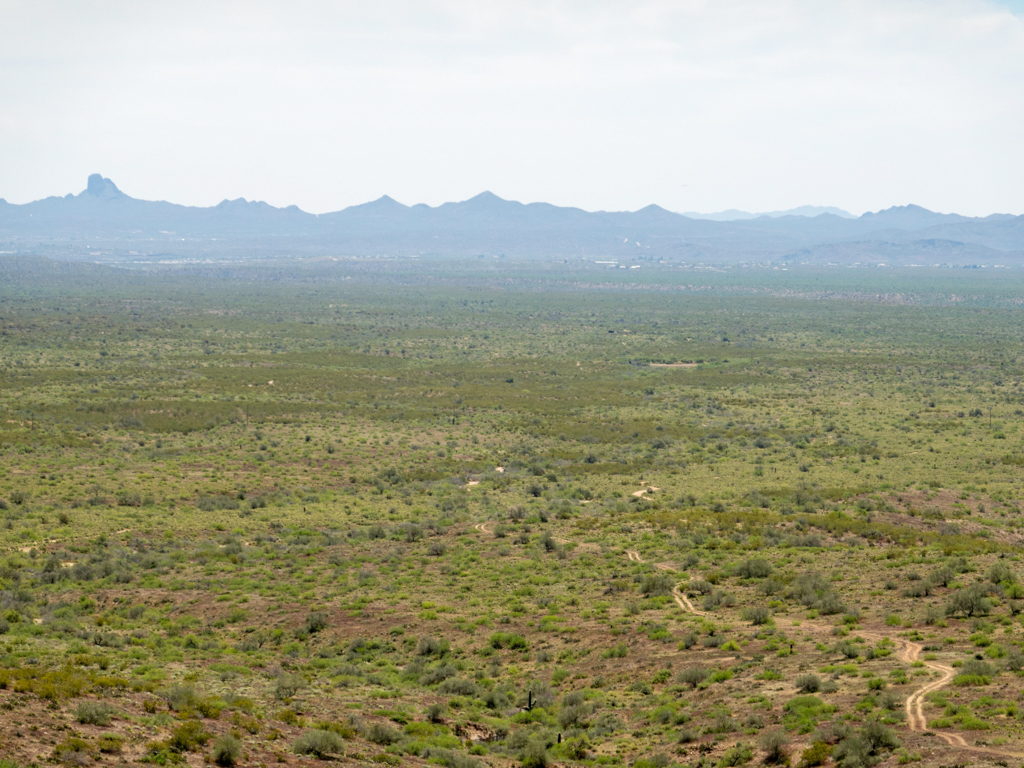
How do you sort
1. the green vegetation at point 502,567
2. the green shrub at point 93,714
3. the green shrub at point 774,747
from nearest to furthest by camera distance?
the green shrub at point 93,714 → the green shrub at point 774,747 → the green vegetation at point 502,567

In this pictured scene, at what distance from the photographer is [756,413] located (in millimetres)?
60688

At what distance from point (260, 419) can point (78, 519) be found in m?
22.6

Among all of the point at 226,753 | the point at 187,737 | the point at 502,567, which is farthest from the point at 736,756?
the point at 502,567

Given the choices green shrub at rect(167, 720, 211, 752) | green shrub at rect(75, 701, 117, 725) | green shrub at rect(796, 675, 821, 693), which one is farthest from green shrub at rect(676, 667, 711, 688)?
green shrub at rect(75, 701, 117, 725)

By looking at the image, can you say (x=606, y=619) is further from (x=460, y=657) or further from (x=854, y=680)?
(x=854, y=680)

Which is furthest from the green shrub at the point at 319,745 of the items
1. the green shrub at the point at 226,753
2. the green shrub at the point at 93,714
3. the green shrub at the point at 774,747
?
the green shrub at the point at 774,747

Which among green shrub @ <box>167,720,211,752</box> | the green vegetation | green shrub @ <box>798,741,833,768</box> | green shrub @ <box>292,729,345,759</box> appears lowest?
the green vegetation

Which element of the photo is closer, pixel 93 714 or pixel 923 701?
pixel 93 714

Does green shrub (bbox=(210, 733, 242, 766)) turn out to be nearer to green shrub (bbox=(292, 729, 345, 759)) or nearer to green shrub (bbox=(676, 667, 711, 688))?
green shrub (bbox=(292, 729, 345, 759))

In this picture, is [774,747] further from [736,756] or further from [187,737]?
[187,737]

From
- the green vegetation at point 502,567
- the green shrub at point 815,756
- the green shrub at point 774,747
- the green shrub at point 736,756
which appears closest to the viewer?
the green shrub at point 815,756

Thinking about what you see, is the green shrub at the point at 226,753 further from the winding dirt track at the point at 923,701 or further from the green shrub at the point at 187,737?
the winding dirt track at the point at 923,701

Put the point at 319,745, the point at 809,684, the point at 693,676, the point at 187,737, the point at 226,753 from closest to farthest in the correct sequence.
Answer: the point at 226,753
the point at 187,737
the point at 319,745
the point at 809,684
the point at 693,676

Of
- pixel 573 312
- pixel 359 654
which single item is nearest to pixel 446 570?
pixel 359 654
